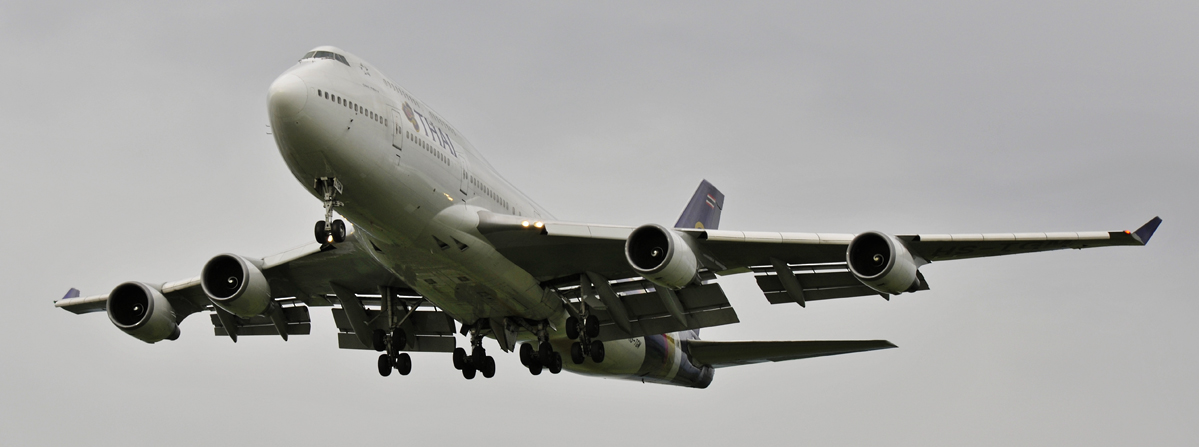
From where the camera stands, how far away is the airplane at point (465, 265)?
20141 millimetres

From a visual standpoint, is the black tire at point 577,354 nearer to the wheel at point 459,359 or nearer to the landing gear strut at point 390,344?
the wheel at point 459,359

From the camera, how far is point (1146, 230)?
65.7 feet

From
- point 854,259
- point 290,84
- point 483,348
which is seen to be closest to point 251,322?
point 483,348

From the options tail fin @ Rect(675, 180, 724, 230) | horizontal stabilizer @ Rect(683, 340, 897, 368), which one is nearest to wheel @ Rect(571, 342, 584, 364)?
horizontal stabilizer @ Rect(683, 340, 897, 368)

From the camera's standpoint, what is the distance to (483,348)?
27516mm

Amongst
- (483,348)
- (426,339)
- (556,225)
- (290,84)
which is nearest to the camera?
(290,84)

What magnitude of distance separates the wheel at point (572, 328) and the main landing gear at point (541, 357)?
122 cm

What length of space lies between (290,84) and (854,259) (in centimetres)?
1085

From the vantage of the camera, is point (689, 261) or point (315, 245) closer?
point (689, 261)

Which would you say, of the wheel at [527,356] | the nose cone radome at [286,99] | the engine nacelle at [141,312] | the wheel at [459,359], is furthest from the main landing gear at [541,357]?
the nose cone radome at [286,99]

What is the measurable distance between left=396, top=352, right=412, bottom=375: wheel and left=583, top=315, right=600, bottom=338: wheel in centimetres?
460

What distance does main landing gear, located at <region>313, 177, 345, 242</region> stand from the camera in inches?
785

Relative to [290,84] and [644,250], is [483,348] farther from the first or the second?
[290,84]

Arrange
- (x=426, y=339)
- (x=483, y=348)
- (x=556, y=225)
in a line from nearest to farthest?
(x=556, y=225)
(x=483, y=348)
(x=426, y=339)
